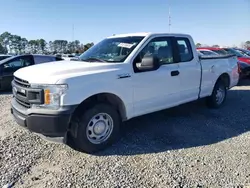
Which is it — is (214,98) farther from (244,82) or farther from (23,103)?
(244,82)

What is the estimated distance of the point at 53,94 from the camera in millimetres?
3283

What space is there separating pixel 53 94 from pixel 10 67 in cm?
705

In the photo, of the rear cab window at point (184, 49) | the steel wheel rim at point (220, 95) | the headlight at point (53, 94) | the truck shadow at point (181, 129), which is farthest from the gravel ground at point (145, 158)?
the rear cab window at point (184, 49)

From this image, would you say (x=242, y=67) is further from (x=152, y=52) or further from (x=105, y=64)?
(x=105, y=64)

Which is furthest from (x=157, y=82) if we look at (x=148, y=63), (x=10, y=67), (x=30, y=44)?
(x=30, y=44)

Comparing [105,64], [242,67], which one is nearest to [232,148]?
[105,64]

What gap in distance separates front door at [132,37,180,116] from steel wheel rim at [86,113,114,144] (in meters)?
0.56

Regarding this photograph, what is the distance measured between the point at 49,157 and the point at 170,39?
3.25m

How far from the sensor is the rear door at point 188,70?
5000 mm

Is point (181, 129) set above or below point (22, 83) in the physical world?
below

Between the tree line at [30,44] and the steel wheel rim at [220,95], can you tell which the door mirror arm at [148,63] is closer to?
the steel wheel rim at [220,95]

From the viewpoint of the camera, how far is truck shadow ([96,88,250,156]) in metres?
3.99

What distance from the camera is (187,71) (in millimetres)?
5059

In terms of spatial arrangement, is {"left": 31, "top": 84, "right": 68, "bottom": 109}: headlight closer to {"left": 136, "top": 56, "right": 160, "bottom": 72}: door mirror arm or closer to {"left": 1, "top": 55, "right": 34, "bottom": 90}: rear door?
{"left": 136, "top": 56, "right": 160, "bottom": 72}: door mirror arm
